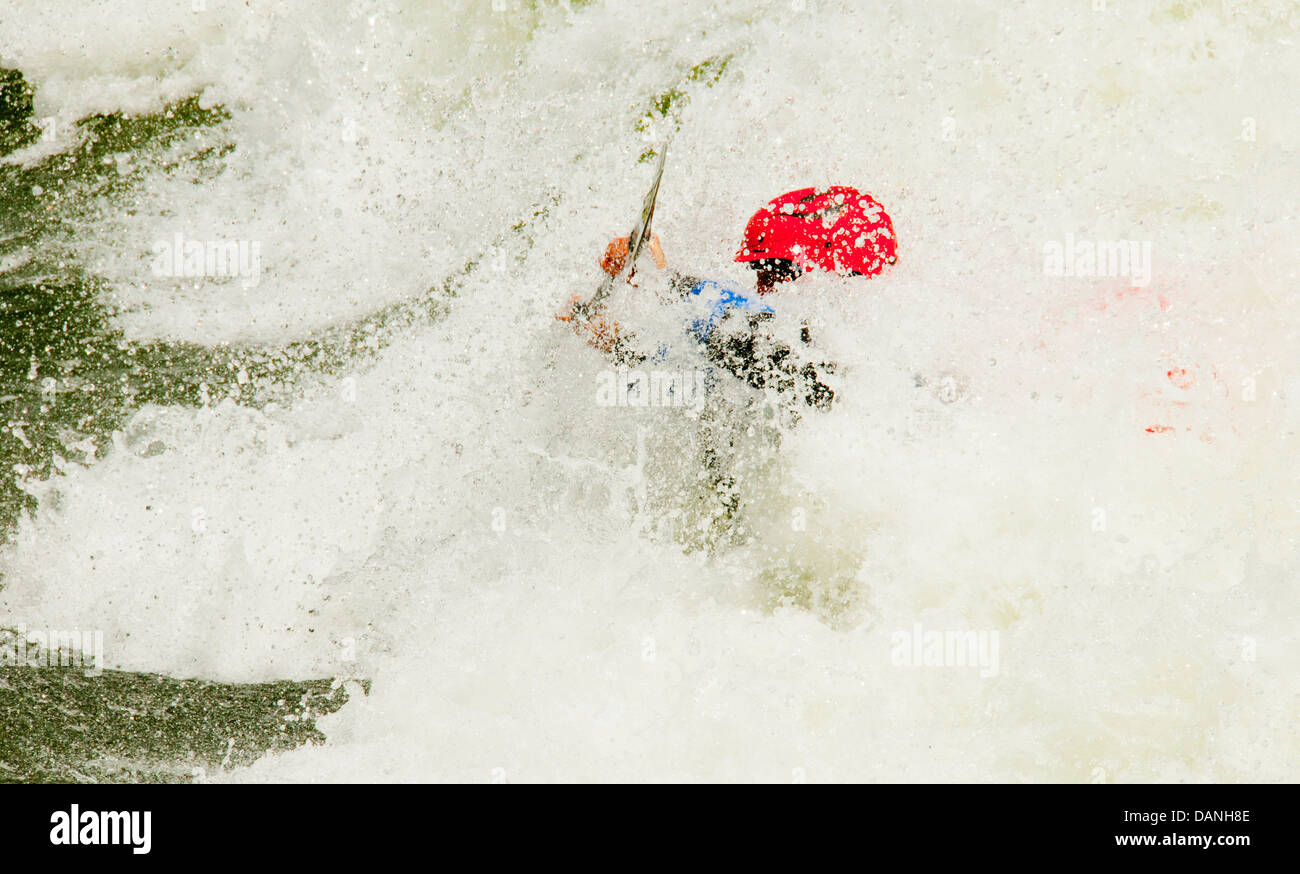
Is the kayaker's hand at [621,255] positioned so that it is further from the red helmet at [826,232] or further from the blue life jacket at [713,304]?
the red helmet at [826,232]

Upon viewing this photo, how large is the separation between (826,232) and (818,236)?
1.1 inches

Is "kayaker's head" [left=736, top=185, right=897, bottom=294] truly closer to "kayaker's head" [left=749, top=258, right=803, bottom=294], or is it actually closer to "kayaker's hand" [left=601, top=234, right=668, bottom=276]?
"kayaker's head" [left=749, top=258, right=803, bottom=294]

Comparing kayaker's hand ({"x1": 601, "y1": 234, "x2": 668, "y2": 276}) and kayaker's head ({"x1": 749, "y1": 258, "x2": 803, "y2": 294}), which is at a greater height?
kayaker's hand ({"x1": 601, "y1": 234, "x2": 668, "y2": 276})

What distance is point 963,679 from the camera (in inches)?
85.3

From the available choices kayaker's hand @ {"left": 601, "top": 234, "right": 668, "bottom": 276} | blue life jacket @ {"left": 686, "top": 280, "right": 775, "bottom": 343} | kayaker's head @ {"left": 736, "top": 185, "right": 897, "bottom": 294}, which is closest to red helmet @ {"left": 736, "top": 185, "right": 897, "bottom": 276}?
kayaker's head @ {"left": 736, "top": 185, "right": 897, "bottom": 294}

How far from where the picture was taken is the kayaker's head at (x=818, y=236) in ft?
6.74

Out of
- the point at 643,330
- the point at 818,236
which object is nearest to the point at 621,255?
the point at 643,330

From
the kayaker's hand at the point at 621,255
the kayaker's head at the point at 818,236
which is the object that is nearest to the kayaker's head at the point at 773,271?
the kayaker's head at the point at 818,236

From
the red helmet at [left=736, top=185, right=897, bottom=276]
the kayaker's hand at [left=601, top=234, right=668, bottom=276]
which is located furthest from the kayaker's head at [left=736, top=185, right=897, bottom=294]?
the kayaker's hand at [left=601, top=234, right=668, bottom=276]

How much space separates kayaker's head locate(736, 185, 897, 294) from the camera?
2.05 m

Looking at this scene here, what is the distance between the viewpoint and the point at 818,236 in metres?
2.05
